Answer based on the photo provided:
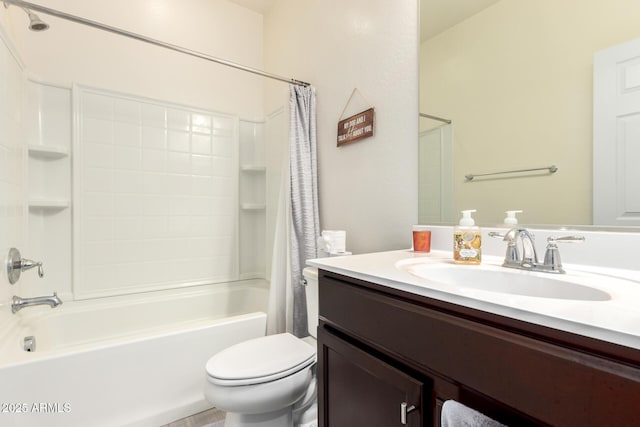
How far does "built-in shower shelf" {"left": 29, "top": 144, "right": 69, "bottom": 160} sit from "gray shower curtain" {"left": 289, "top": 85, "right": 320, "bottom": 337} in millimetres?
1420

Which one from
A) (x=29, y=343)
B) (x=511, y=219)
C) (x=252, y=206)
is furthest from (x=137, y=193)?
(x=511, y=219)

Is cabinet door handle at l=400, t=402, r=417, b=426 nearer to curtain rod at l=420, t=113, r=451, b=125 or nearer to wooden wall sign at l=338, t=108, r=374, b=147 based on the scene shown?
curtain rod at l=420, t=113, r=451, b=125

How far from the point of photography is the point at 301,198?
185cm

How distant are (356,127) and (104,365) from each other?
5.36 ft

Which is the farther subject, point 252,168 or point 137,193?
point 252,168

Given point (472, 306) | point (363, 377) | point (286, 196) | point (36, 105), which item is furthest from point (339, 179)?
point (36, 105)

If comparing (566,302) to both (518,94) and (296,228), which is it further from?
(296,228)

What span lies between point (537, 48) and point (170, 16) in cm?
247

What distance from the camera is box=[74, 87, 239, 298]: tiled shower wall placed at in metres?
2.03

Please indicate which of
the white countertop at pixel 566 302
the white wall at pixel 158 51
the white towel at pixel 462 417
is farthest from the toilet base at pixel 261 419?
the white wall at pixel 158 51

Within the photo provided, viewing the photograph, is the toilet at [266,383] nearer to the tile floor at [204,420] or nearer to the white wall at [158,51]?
the tile floor at [204,420]

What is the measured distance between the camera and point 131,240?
2172 mm

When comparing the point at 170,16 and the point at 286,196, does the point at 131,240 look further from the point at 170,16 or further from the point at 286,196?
the point at 170,16

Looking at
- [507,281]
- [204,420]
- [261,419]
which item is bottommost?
[204,420]
